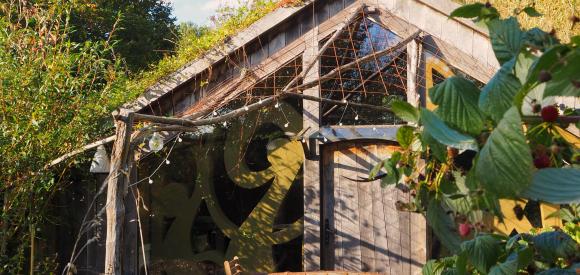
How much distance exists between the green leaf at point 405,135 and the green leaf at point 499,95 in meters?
0.39

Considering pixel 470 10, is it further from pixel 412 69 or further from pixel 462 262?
pixel 412 69

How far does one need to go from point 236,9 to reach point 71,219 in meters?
2.69

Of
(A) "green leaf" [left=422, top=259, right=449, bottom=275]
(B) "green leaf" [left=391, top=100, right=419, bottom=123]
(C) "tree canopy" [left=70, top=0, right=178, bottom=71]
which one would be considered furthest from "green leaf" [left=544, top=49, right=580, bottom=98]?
(C) "tree canopy" [left=70, top=0, right=178, bottom=71]

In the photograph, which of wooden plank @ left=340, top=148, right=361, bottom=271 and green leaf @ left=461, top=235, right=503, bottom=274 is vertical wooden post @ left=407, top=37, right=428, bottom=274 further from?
green leaf @ left=461, top=235, right=503, bottom=274

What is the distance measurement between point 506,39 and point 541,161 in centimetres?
20

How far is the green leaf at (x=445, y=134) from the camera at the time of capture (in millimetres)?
875

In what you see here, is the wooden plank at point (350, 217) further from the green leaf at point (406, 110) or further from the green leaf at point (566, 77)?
the green leaf at point (566, 77)

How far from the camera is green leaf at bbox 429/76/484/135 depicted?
909 millimetres

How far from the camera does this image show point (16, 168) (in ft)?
18.4

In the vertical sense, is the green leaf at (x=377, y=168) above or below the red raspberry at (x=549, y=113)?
below

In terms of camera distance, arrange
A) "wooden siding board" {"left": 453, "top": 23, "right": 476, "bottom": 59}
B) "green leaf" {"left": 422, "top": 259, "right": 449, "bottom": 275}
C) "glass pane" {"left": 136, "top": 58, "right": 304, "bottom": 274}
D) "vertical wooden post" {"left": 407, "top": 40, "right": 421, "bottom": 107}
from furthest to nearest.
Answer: "glass pane" {"left": 136, "top": 58, "right": 304, "bottom": 274}
"vertical wooden post" {"left": 407, "top": 40, "right": 421, "bottom": 107}
"wooden siding board" {"left": 453, "top": 23, "right": 476, "bottom": 59}
"green leaf" {"left": 422, "top": 259, "right": 449, "bottom": 275}

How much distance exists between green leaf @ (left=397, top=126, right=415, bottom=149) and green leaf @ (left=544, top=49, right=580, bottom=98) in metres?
0.42

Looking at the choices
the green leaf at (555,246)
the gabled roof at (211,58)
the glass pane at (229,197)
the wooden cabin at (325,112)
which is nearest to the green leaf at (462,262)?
the green leaf at (555,246)

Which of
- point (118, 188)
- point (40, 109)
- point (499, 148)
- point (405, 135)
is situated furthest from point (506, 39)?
point (40, 109)
